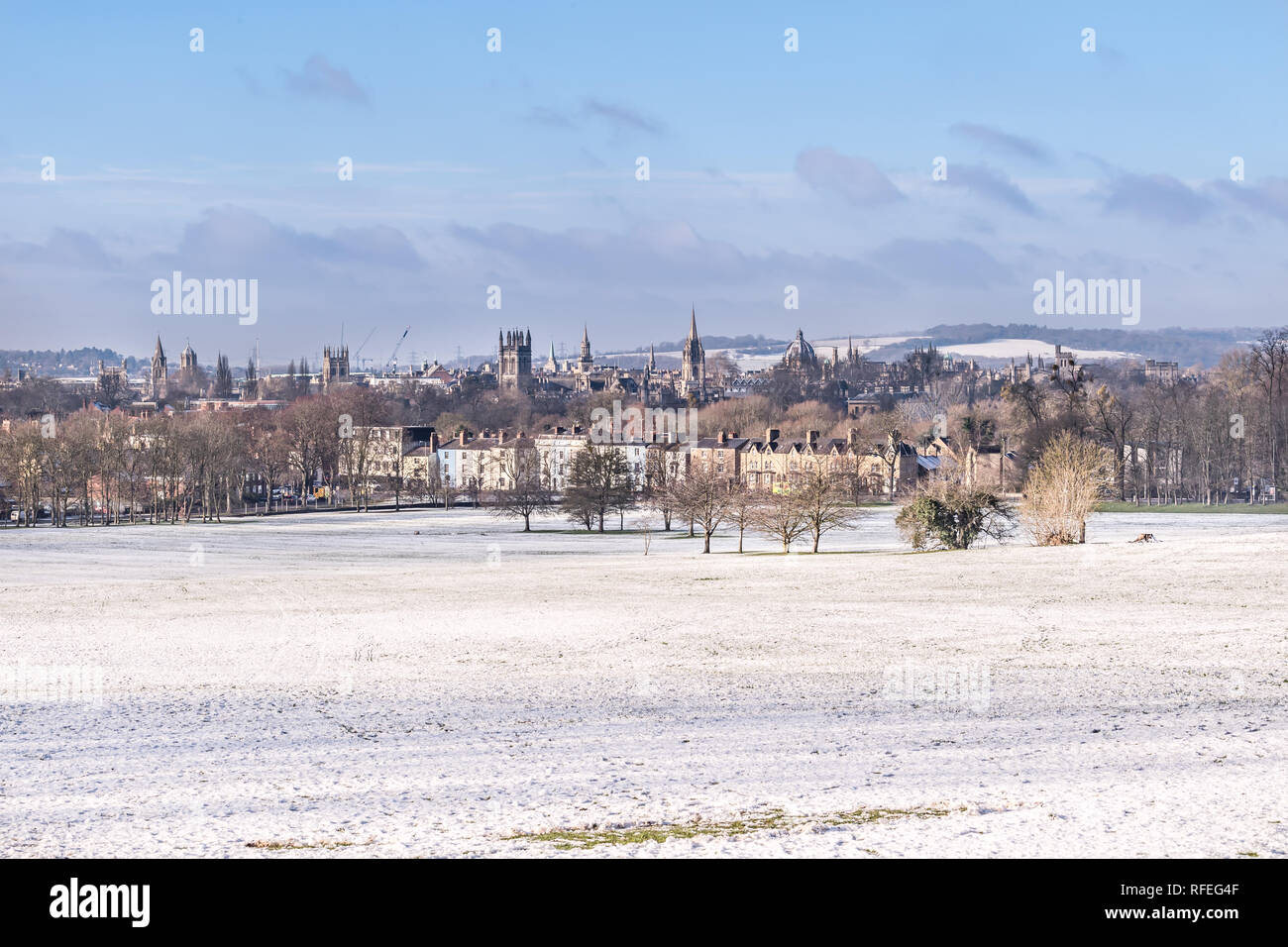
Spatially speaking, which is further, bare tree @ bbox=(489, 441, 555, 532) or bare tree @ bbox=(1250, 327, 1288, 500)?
bare tree @ bbox=(1250, 327, 1288, 500)

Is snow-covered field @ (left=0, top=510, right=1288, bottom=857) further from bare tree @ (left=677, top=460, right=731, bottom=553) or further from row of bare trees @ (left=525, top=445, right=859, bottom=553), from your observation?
bare tree @ (left=677, top=460, right=731, bottom=553)

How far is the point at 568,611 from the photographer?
3434 cm

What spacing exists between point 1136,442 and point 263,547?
72.8 metres

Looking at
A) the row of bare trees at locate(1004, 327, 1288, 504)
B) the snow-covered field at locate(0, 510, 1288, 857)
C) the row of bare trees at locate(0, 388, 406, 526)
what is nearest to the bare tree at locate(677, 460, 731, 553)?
the snow-covered field at locate(0, 510, 1288, 857)

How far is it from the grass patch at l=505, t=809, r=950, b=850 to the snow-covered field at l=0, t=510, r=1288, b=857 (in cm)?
5

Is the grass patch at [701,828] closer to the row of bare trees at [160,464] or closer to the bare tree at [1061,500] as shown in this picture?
the bare tree at [1061,500]

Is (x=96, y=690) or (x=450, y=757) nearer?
(x=450, y=757)

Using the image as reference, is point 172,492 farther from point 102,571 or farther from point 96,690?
point 96,690

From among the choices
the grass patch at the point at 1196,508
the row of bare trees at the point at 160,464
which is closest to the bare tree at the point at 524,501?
the row of bare trees at the point at 160,464

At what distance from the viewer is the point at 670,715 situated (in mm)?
19484

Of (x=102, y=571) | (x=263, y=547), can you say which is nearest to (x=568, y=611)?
(x=102, y=571)

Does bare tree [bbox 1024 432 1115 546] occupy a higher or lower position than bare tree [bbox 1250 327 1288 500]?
lower

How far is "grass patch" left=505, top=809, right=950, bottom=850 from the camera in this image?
12.0 metres

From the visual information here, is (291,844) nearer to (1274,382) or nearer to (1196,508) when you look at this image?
(1196,508)
